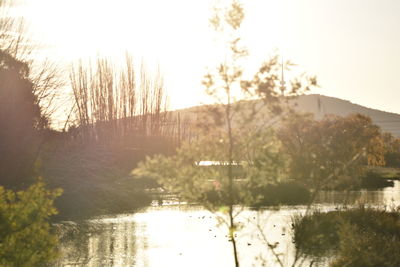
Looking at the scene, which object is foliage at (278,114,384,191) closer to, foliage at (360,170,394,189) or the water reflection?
foliage at (360,170,394,189)

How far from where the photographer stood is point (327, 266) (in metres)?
16.9

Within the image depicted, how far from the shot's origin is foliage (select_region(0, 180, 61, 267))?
37.8 ft

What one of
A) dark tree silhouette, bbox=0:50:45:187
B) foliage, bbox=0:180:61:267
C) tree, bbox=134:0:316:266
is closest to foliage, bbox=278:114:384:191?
tree, bbox=134:0:316:266

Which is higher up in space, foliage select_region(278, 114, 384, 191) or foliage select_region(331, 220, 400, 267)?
foliage select_region(278, 114, 384, 191)

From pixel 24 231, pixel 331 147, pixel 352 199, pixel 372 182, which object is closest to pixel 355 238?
pixel 331 147

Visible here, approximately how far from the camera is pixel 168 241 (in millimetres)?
23016

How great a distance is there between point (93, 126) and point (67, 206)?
29.8 metres

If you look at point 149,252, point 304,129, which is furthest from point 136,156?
point 149,252

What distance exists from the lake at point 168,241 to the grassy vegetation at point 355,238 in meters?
0.88

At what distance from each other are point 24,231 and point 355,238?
24.1 ft

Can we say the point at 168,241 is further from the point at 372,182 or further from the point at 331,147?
the point at 372,182

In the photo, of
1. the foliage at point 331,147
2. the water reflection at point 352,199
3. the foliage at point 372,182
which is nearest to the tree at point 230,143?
the foliage at point 331,147

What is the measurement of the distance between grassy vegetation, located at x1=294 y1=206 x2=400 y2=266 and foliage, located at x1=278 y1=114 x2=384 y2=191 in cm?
96

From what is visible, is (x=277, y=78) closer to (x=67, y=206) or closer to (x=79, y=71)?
(x=67, y=206)
